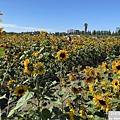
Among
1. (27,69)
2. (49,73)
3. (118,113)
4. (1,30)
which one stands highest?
(1,30)

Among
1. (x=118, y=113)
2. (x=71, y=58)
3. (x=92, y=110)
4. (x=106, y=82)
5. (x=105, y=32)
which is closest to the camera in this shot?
(x=118, y=113)

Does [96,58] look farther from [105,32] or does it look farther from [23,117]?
[105,32]

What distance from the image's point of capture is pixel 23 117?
67.7 inches

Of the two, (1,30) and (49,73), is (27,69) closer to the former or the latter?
(1,30)

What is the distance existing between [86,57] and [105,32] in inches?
1567

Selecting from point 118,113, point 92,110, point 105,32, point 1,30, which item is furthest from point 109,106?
point 105,32

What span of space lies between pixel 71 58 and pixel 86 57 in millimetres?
1244

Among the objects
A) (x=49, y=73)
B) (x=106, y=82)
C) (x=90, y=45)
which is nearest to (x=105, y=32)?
(x=90, y=45)

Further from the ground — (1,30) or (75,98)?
(1,30)

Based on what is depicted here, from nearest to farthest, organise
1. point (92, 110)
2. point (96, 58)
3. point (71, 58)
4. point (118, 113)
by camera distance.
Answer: point (118, 113) < point (92, 110) < point (71, 58) < point (96, 58)

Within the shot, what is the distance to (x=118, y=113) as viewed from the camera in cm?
150

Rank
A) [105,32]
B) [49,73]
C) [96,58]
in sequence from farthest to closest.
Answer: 1. [105,32]
2. [96,58]
3. [49,73]

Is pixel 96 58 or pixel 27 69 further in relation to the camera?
pixel 96 58

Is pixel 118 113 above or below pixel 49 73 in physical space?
above
